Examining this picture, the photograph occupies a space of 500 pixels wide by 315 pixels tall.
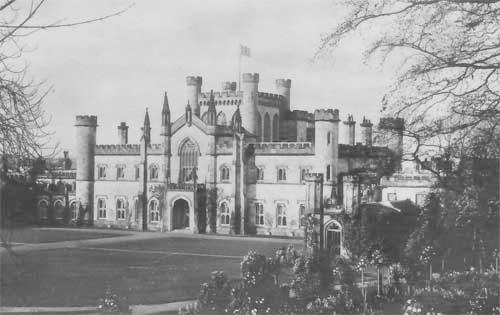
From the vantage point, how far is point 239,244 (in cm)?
4269

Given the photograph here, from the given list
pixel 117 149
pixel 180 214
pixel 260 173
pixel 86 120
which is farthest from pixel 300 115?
pixel 86 120

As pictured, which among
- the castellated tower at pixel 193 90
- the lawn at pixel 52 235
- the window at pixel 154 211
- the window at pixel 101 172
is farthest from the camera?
the castellated tower at pixel 193 90

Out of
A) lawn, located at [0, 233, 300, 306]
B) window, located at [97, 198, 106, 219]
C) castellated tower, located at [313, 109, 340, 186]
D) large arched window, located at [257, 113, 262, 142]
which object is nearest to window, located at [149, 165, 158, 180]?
window, located at [97, 198, 106, 219]

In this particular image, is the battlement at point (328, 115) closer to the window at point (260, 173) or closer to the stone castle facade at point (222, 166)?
the stone castle facade at point (222, 166)

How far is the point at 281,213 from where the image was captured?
49.6 meters

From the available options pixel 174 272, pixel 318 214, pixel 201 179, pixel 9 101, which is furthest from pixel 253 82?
pixel 9 101

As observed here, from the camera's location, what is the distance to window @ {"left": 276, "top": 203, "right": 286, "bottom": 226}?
49.4m

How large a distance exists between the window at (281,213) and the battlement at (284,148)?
3847mm

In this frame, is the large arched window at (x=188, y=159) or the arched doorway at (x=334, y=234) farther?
the large arched window at (x=188, y=159)

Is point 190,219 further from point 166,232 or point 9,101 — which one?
point 9,101

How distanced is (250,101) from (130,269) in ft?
93.3

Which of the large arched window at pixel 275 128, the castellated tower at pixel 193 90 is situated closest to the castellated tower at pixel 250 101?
the large arched window at pixel 275 128

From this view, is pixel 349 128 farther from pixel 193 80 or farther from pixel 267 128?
pixel 193 80

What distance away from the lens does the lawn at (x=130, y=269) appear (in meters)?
22.2
